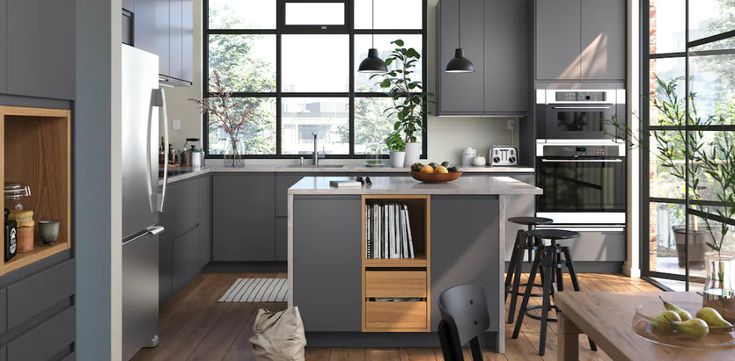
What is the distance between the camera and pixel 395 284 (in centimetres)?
401

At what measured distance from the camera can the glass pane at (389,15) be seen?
6.97 m

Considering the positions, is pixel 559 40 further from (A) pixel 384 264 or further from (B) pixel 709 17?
(A) pixel 384 264

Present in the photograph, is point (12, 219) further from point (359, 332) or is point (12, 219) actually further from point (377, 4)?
point (377, 4)

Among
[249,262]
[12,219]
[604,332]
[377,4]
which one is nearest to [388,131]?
[377,4]

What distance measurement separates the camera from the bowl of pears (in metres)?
1.66

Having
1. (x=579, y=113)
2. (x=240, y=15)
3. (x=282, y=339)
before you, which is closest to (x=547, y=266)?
(x=282, y=339)

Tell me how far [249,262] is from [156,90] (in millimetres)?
2790

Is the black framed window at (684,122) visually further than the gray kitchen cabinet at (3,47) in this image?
Yes

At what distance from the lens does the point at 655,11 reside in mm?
5922

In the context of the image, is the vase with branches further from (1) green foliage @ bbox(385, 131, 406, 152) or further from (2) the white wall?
(1) green foliage @ bbox(385, 131, 406, 152)

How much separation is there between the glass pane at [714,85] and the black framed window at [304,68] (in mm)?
2811

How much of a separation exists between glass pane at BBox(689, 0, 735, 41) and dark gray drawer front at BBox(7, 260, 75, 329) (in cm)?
393

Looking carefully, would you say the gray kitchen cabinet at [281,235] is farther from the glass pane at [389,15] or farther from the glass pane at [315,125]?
the glass pane at [389,15]

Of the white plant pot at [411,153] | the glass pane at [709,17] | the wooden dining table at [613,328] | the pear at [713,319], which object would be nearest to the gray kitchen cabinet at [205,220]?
the white plant pot at [411,153]
